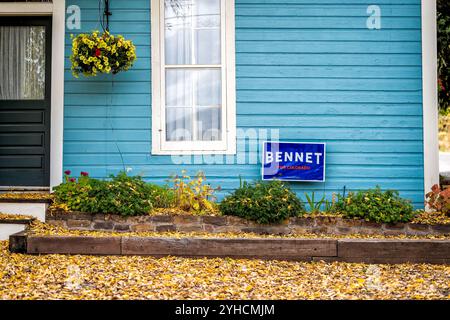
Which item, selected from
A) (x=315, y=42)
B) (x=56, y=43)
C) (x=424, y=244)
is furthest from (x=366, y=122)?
(x=56, y=43)

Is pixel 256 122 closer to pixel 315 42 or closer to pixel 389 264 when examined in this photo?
pixel 315 42

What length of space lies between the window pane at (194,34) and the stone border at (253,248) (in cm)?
237

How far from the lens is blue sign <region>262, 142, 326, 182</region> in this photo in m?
6.54

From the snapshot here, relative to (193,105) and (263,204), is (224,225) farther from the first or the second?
(193,105)

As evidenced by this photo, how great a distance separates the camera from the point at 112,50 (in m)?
6.13

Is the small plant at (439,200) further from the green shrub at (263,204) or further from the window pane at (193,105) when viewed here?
the window pane at (193,105)

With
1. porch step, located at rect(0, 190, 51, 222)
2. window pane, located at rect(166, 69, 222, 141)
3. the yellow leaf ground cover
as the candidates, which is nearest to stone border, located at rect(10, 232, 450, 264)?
porch step, located at rect(0, 190, 51, 222)


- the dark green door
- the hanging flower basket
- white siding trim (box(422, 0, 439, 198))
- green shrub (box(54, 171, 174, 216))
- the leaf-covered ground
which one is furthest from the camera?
the dark green door

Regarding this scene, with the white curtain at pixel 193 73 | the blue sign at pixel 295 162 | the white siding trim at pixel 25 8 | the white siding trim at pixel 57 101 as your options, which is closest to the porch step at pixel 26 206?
the white siding trim at pixel 57 101

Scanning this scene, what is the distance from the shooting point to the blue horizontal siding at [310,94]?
6.61 m

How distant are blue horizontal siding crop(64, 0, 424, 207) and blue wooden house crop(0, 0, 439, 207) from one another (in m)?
0.01

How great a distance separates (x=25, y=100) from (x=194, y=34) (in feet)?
7.52

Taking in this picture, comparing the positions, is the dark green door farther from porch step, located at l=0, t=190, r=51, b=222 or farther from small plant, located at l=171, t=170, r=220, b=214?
small plant, located at l=171, t=170, r=220, b=214

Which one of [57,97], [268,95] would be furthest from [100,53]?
[268,95]
